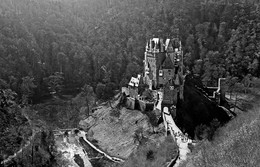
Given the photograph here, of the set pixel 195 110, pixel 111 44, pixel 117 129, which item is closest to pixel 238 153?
pixel 195 110

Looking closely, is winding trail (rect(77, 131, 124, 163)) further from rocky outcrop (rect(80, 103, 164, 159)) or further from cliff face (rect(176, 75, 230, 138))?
cliff face (rect(176, 75, 230, 138))

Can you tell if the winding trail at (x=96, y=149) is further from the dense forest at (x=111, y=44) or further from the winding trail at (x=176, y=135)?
the dense forest at (x=111, y=44)

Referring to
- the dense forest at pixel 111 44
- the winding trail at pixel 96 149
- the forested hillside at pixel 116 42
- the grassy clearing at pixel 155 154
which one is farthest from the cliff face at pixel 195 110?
the forested hillside at pixel 116 42

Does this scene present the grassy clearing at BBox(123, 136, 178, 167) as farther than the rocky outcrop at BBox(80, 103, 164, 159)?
No

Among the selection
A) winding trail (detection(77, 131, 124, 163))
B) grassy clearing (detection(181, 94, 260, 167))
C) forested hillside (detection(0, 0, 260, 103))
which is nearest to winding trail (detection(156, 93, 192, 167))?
grassy clearing (detection(181, 94, 260, 167))

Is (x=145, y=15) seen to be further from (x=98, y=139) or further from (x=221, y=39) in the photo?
(x=98, y=139)

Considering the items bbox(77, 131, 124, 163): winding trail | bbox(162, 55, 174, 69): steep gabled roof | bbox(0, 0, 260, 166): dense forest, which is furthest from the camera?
bbox(0, 0, 260, 166): dense forest

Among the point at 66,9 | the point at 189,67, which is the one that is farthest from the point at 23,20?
the point at 189,67
